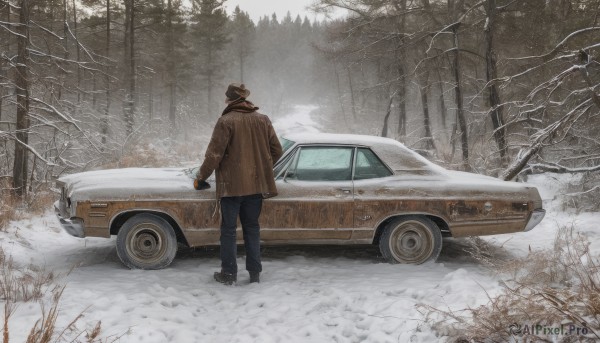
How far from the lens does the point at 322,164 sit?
16.8 ft

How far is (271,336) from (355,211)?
194 centimetres

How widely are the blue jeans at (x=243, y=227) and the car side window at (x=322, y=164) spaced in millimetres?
681

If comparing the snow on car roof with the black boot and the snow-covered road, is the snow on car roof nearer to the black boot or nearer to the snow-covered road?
the snow-covered road

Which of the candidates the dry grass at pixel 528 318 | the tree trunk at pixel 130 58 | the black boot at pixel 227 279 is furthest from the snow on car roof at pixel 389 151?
the tree trunk at pixel 130 58

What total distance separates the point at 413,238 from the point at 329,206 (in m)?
1.01

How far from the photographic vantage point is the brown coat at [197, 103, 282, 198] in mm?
4289

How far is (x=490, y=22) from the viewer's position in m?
10.4

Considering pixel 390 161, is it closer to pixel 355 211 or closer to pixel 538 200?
pixel 355 211

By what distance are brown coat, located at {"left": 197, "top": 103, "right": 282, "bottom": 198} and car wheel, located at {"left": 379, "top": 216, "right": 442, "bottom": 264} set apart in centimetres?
144

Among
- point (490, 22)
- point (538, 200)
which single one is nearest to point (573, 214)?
point (538, 200)

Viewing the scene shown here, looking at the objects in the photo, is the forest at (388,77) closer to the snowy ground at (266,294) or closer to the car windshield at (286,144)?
the snowy ground at (266,294)

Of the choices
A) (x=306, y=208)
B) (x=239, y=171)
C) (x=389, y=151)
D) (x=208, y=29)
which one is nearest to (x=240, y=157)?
(x=239, y=171)

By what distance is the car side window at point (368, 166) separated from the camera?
5.11m

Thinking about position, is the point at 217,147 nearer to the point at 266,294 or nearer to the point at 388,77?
the point at 266,294
